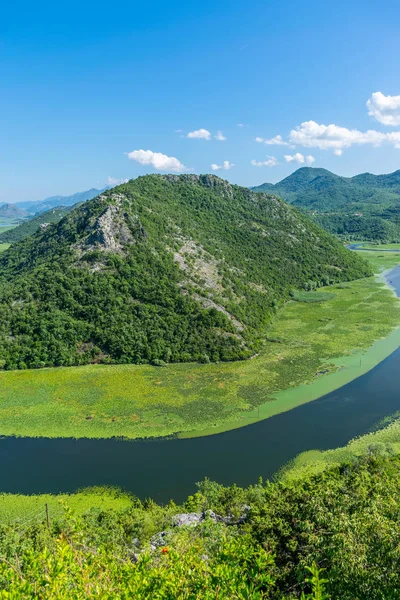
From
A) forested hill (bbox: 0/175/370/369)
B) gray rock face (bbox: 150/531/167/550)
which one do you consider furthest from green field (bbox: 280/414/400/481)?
forested hill (bbox: 0/175/370/369)

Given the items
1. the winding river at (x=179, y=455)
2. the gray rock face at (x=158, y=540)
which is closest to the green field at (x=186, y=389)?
the winding river at (x=179, y=455)

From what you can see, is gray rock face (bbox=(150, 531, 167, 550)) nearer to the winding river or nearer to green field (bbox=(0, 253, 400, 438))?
the winding river

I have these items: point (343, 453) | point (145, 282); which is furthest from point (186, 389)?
point (145, 282)

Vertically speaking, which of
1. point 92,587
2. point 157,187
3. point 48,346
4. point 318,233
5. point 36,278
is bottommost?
point 48,346

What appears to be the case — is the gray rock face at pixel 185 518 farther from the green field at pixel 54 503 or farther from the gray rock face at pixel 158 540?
the green field at pixel 54 503

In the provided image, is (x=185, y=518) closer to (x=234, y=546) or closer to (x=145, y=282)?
(x=234, y=546)

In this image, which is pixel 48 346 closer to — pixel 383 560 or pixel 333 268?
pixel 383 560

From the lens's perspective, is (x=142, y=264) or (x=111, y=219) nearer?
(x=142, y=264)

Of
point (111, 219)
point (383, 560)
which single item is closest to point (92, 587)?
point (383, 560)
